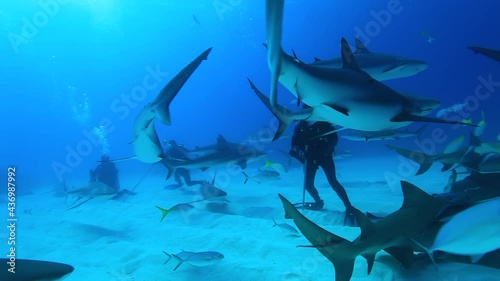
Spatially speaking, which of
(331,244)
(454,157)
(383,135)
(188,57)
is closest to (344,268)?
(331,244)

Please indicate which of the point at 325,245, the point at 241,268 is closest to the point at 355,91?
the point at 325,245

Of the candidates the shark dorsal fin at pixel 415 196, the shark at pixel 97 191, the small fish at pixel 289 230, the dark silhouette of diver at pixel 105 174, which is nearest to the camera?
the shark dorsal fin at pixel 415 196

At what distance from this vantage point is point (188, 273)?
13.8 feet

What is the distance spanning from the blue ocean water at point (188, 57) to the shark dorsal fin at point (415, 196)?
2058 mm

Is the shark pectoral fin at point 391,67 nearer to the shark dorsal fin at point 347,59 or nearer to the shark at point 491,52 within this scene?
the shark at point 491,52

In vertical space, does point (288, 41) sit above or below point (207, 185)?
above

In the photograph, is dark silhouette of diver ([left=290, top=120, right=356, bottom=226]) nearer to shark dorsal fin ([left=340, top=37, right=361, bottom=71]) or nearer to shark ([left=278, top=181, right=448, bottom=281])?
shark ([left=278, top=181, right=448, bottom=281])

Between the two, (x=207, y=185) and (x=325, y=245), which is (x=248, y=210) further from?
(x=325, y=245)

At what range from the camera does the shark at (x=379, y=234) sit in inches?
94.0

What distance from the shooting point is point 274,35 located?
147cm

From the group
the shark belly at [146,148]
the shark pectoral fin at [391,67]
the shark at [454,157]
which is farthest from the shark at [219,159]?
the shark pectoral fin at [391,67]

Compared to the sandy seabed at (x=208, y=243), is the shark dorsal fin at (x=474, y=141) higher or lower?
higher

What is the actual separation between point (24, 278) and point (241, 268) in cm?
267

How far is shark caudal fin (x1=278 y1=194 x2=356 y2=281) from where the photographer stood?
2.38m
